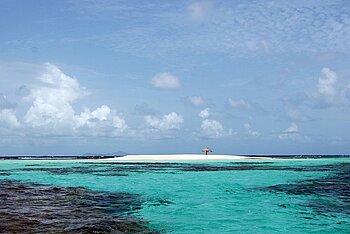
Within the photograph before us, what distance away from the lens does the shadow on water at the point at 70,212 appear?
13.8 meters

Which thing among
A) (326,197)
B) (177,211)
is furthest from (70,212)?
(326,197)

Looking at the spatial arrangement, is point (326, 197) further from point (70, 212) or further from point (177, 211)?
point (70, 212)

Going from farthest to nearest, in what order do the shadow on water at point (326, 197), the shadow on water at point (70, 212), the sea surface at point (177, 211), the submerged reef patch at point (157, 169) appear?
the submerged reef patch at point (157, 169)
the shadow on water at point (326, 197)
the sea surface at point (177, 211)
the shadow on water at point (70, 212)

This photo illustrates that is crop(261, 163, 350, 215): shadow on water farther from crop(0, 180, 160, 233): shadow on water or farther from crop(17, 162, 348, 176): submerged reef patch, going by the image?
crop(17, 162, 348, 176): submerged reef patch

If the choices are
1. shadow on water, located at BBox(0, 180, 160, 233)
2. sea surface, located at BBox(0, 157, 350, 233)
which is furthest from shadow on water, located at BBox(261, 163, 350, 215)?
shadow on water, located at BBox(0, 180, 160, 233)

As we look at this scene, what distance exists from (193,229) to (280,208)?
6282 mm

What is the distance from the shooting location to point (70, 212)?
17.3 m

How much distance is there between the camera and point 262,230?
14.3 m

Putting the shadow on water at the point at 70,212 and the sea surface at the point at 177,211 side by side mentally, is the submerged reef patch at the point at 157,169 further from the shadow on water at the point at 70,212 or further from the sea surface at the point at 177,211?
the sea surface at the point at 177,211

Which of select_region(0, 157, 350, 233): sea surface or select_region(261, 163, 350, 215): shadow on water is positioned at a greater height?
select_region(261, 163, 350, 215): shadow on water

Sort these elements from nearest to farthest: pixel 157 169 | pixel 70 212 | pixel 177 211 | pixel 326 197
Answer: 1. pixel 70 212
2. pixel 177 211
3. pixel 326 197
4. pixel 157 169

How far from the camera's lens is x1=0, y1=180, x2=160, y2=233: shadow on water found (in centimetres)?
1377

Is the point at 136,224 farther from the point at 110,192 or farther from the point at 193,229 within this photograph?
the point at 110,192

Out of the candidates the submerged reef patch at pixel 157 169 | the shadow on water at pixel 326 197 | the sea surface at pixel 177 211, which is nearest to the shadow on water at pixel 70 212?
the sea surface at pixel 177 211
